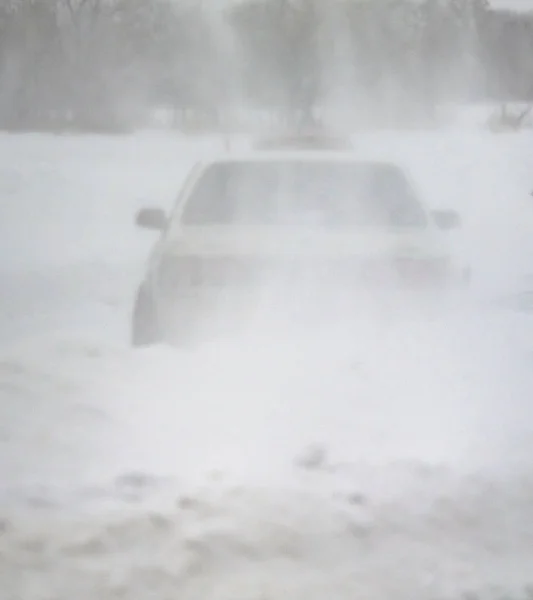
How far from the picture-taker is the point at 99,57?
2283mm

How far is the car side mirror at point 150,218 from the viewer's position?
2291 mm

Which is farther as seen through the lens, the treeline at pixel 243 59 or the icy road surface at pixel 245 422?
the treeline at pixel 243 59

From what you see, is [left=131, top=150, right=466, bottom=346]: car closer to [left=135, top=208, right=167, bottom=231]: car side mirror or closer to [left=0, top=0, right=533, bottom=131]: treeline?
[left=135, top=208, right=167, bottom=231]: car side mirror

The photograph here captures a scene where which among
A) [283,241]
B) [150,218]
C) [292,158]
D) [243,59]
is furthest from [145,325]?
[243,59]

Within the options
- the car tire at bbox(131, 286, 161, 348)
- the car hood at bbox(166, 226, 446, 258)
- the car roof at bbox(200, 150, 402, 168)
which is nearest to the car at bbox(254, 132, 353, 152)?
the car roof at bbox(200, 150, 402, 168)

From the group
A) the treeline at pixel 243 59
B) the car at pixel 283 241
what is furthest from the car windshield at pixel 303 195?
the treeline at pixel 243 59

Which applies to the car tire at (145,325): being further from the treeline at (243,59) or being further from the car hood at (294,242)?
the treeline at (243,59)

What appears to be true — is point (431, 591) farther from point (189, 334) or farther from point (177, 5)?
point (177, 5)

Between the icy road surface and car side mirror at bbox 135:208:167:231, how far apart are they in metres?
0.04

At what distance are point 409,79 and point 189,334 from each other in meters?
0.70

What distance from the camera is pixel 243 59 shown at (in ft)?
7.58

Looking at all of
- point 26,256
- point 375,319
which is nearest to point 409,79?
point 375,319

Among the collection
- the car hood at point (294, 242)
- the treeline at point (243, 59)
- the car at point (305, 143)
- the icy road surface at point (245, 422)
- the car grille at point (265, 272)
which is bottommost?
the icy road surface at point (245, 422)

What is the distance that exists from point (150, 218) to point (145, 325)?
22 centimetres
